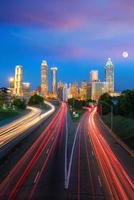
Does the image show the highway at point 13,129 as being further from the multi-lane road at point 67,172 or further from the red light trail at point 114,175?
the red light trail at point 114,175

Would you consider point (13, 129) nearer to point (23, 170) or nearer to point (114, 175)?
point (23, 170)

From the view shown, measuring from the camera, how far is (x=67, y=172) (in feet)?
150

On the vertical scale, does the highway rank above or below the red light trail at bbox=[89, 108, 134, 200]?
above

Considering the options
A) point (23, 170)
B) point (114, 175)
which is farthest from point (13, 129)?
point (114, 175)

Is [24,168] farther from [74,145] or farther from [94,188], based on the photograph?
[74,145]

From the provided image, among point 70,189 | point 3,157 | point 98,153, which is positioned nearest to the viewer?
point 70,189

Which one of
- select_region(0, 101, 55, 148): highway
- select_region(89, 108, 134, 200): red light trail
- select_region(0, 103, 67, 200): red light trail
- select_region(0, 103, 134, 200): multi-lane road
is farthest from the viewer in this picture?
select_region(0, 101, 55, 148): highway

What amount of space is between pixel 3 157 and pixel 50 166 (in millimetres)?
7962

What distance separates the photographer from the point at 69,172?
4600cm

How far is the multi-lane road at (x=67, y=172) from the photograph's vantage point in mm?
35406

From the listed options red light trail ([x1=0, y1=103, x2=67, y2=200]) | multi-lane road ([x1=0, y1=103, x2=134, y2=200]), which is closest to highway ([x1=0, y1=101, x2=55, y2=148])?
red light trail ([x1=0, y1=103, x2=67, y2=200])

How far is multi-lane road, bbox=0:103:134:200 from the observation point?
35.4m

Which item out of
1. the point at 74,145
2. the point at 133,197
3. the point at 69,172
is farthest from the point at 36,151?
the point at 133,197

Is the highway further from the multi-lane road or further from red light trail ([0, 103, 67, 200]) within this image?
the multi-lane road
